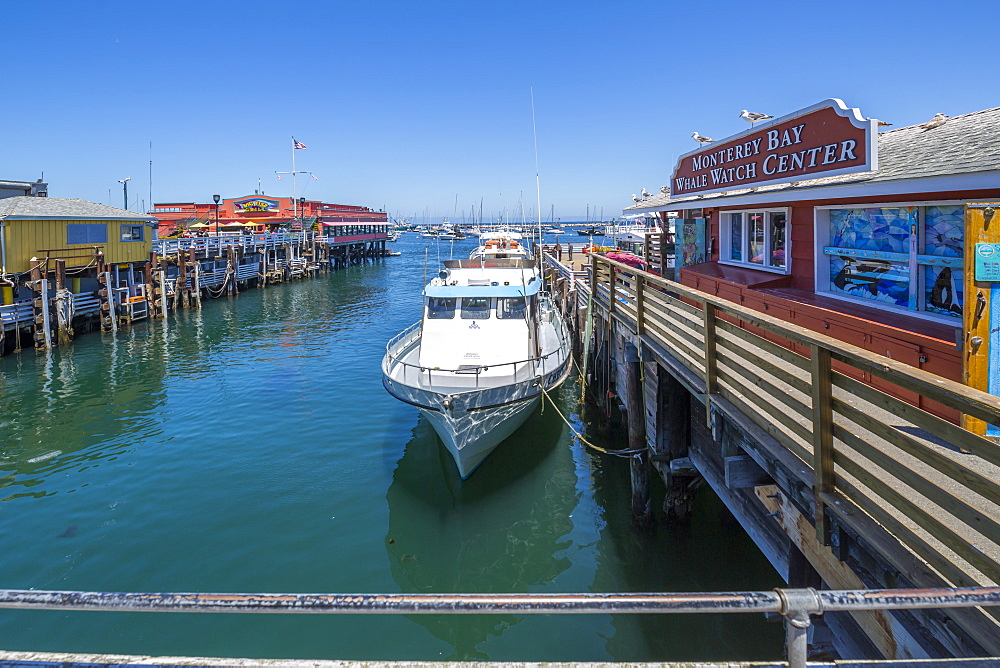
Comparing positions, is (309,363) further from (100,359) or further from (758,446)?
(758,446)

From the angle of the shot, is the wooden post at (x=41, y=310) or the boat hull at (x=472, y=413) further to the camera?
the wooden post at (x=41, y=310)

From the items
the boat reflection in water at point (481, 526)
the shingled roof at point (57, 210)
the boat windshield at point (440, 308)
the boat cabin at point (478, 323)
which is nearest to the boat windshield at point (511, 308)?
the boat cabin at point (478, 323)

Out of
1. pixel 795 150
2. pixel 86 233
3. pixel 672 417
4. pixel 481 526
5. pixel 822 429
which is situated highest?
A: pixel 86 233

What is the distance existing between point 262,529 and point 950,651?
9860 millimetres

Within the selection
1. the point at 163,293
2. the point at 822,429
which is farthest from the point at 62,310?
the point at 822,429

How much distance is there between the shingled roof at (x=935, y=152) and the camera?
539 cm

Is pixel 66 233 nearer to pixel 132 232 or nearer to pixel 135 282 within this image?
pixel 132 232

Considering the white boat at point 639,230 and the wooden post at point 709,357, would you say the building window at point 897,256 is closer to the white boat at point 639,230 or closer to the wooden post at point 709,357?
the wooden post at point 709,357

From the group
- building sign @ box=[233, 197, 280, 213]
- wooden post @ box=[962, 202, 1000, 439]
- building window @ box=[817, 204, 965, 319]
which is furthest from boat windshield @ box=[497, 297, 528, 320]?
building sign @ box=[233, 197, 280, 213]

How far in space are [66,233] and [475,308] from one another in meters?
24.7

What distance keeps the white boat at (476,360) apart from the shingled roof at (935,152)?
5811 millimetres

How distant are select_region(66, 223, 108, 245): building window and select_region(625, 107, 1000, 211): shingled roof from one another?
3188 centimetres

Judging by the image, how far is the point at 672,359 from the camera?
303 inches

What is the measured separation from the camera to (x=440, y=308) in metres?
15.2
